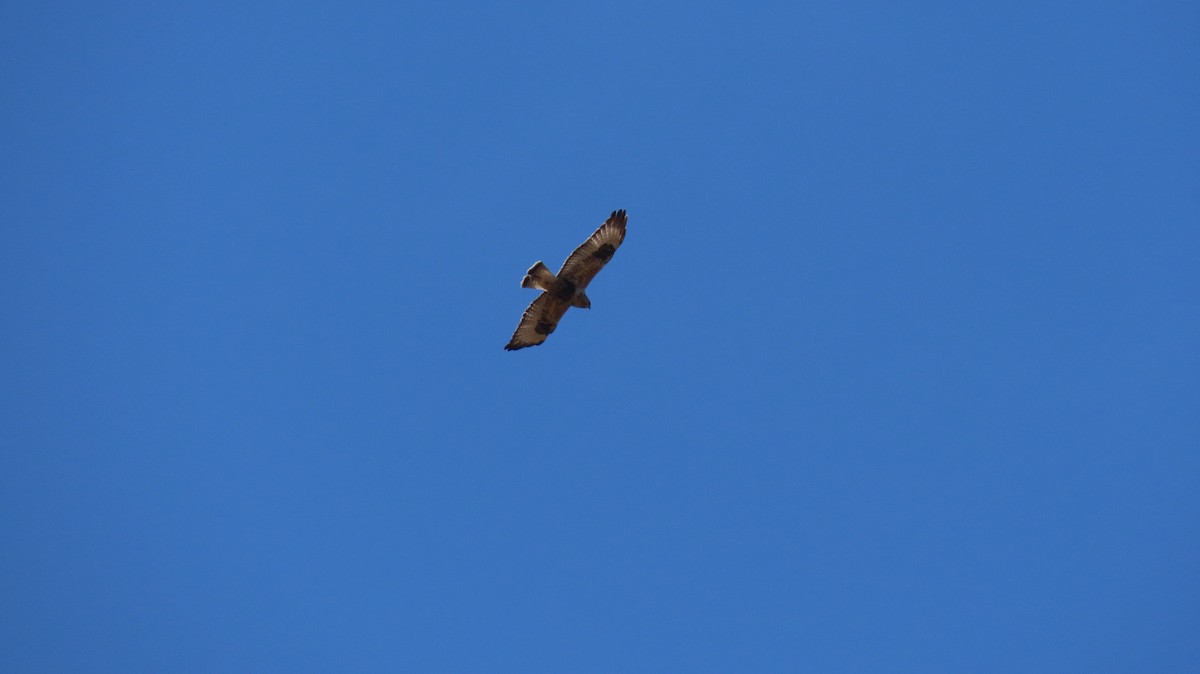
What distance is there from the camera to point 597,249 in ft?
48.1

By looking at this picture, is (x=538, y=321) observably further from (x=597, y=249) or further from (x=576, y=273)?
(x=597, y=249)

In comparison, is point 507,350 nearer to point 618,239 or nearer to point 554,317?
point 554,317

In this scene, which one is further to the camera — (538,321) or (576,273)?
(538,321)

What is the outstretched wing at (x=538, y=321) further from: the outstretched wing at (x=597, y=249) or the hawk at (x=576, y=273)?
the outstretched wing at (x=597, y=249)

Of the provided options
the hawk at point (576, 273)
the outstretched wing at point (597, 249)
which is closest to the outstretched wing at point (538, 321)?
the hawk at point (576, 273)

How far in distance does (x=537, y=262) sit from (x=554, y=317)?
57.2 inches

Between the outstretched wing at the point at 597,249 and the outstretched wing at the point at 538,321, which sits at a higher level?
the outstretched wing at the point at 597,249

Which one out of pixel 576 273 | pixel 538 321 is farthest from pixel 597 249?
pixel 538 321

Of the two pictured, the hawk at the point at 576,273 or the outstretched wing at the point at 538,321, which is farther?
the outstretched wing at the point at 538,321

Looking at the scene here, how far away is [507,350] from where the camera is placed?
52.5ft

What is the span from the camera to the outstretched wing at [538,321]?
15273 millimetres

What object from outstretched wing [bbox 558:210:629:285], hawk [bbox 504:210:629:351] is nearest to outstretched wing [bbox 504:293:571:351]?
hawk [bbox 504:210:629:351]

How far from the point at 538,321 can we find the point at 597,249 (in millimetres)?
1934

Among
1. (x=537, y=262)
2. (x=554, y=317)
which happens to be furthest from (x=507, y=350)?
(x=537, y=262)
